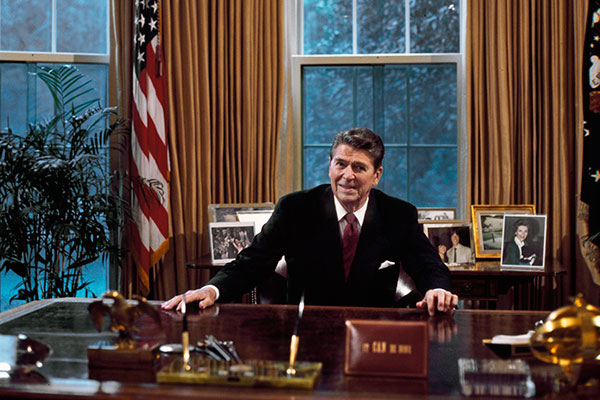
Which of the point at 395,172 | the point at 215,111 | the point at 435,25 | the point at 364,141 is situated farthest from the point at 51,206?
the point at 435,25

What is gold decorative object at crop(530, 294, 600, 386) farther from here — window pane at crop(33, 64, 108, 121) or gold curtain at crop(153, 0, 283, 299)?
window pane at crop(33, 64, 108, 121)

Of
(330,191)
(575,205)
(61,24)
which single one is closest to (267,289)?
(330,191)

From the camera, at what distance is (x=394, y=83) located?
4.88 meters

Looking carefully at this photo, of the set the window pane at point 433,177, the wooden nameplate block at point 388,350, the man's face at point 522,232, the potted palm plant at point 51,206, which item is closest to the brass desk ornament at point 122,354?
the wooden nameplate block at point 388,350

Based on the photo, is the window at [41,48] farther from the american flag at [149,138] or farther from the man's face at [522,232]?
the man's face at [522,232]

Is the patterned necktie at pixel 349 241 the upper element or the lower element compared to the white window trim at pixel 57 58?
lower

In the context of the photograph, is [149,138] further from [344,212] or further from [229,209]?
[344,212]

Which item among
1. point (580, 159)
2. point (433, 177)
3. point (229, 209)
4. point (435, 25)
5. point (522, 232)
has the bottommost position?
point (522, 232)

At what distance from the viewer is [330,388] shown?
4.79ft

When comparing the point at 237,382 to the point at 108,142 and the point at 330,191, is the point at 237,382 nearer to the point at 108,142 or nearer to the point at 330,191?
the point at 330,191

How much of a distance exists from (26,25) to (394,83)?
2.74 metres

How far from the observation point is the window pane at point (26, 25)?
493 centimetres

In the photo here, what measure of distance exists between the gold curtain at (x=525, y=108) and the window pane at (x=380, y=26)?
0.54m

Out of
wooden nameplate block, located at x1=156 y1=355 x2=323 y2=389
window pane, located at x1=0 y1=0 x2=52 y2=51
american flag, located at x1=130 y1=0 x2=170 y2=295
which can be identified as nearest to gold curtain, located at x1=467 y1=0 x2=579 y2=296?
american flag, located at x1=130 y1=0 x2=170 y2=295
